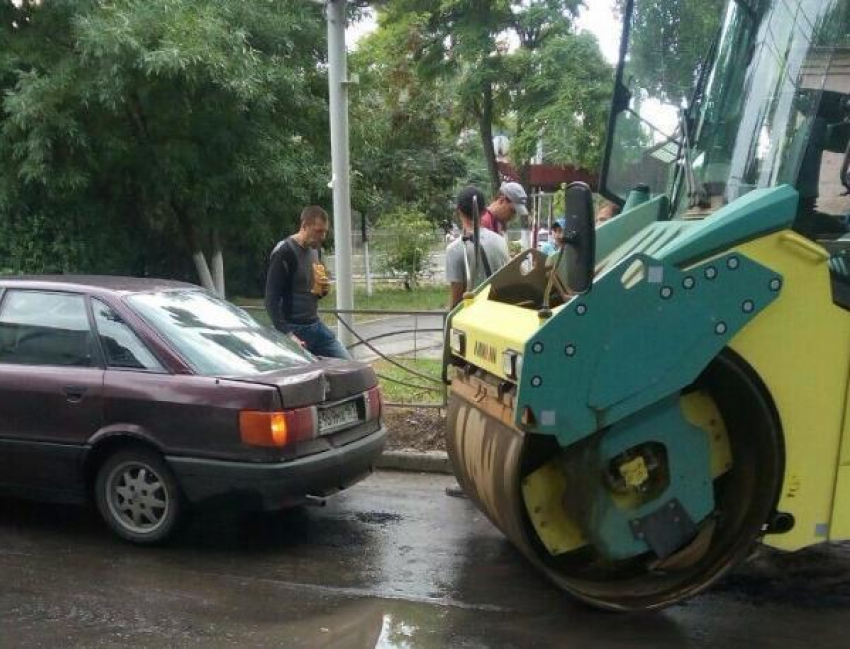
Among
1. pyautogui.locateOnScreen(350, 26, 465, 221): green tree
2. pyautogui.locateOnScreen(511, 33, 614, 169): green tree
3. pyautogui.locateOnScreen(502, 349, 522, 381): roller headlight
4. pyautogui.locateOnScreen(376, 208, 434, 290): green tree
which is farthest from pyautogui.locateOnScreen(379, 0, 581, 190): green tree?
pyautogui.locateOnScreen(502, 349, 522, 381): roller headlight

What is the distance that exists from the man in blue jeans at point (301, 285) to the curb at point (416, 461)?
1096mm

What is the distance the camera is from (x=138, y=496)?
562cm

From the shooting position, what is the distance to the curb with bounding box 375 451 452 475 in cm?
768

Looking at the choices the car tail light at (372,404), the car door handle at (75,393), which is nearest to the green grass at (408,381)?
the car tail light at (372,404)

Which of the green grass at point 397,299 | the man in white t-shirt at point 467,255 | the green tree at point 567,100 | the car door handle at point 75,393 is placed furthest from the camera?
the green grass at point 397,299

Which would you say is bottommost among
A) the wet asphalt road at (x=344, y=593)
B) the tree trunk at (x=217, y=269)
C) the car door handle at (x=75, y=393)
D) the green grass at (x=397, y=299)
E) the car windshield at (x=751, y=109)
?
the wet asphalt road at (x=344, y=593)

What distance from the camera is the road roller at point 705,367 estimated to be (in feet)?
13.3

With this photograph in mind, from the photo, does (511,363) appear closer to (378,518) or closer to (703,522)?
(703,522)

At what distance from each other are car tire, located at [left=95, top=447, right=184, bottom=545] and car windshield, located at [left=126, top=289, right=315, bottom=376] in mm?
637

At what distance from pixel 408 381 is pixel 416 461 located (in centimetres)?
158

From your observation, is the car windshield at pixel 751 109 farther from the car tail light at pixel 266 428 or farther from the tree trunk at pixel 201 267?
the tree trunk at pixel 201 267

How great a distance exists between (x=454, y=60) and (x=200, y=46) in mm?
12462

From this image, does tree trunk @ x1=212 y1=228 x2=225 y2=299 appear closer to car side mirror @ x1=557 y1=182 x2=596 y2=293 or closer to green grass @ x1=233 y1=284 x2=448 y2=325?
green grass @ x1=233 y1=284 x2=448 y2=325

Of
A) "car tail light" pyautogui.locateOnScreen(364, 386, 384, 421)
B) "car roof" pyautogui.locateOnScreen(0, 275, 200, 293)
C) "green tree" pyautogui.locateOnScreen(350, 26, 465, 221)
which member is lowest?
"car tail light" pyautogui.locateOnScreen(364, 386, 384, 421)
